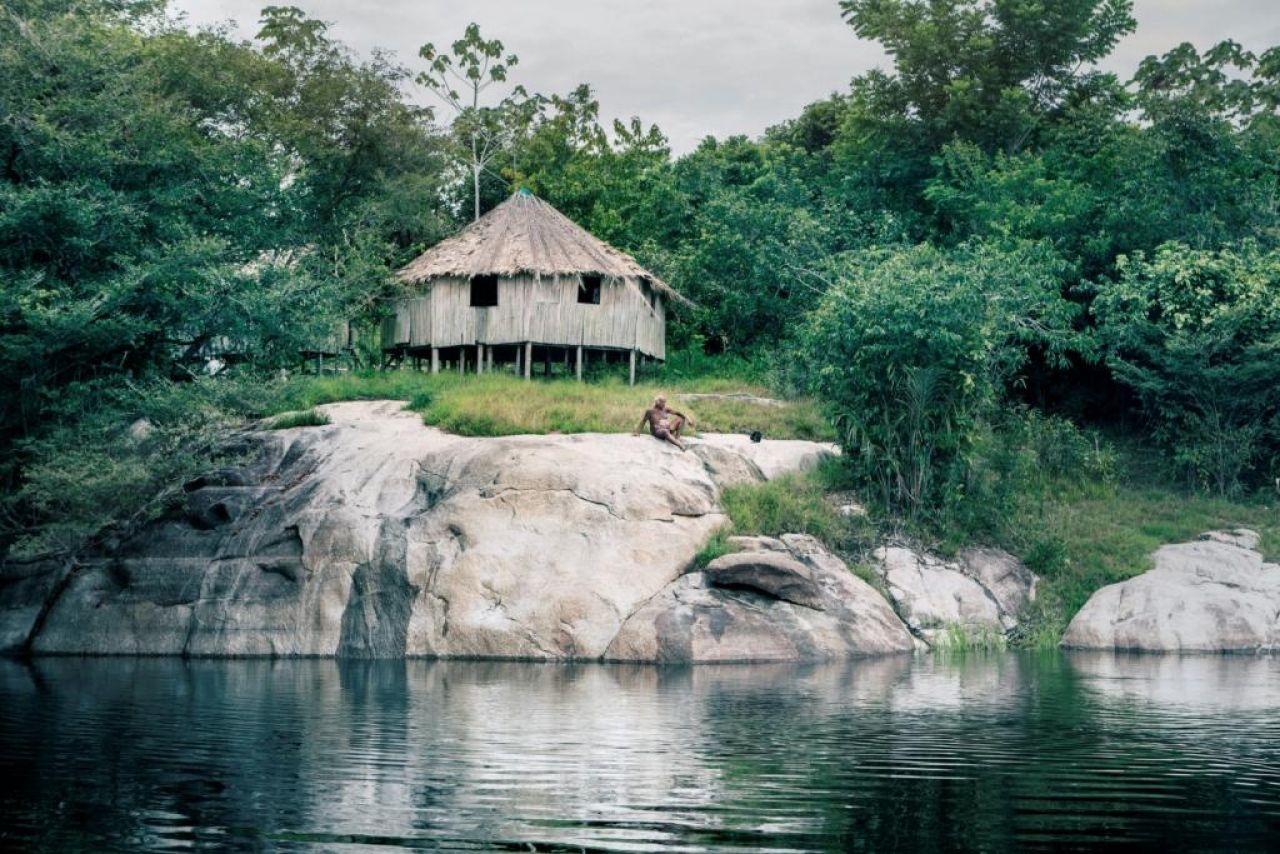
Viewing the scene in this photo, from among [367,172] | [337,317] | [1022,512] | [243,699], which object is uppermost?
[367,172]

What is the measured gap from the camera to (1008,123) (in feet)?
134

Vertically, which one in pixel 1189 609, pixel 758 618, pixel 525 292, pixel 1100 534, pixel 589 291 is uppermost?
pixel 589 291

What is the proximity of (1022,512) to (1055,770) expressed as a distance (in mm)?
18798

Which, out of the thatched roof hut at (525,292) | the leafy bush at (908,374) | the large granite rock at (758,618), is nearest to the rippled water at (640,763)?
the large granite rock at (758,618)

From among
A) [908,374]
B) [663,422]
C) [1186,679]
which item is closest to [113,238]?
[663,422]

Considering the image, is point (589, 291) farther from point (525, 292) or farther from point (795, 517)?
point (795, 517)

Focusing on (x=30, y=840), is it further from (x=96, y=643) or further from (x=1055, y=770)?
(x=96, y=643)

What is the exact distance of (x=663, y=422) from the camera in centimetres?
2902

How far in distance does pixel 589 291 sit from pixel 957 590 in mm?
16875

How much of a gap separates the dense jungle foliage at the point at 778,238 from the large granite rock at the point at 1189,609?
6.67ft

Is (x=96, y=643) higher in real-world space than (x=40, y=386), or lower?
lower

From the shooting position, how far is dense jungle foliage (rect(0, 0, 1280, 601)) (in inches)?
1054

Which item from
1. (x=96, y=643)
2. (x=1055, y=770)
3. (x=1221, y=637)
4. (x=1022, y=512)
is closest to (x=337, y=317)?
(x=96, y=643)

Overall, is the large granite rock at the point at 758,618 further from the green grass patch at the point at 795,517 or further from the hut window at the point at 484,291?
the hut window at the point at 484,291
